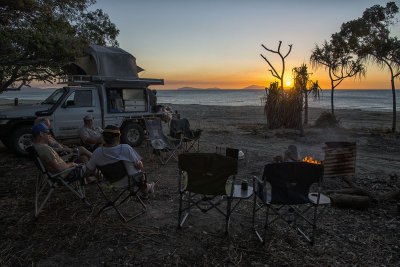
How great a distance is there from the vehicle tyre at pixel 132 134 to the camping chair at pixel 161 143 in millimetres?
819

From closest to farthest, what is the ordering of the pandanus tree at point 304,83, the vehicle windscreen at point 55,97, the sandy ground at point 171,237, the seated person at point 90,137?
the sandy ground at point 171,237 → the seated person at point 90,137 → the vehicle windscreen at point 55,97 → the pandanus tree at point 304,83

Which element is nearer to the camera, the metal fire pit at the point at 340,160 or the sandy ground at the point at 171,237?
the sandy ground at the point at 171,237

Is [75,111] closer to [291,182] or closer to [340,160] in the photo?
[291,182]

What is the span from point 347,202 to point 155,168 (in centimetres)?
392

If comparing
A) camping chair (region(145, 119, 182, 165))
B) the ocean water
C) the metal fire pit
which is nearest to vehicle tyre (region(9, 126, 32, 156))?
camping chair (region(145, 119, 182, 165))

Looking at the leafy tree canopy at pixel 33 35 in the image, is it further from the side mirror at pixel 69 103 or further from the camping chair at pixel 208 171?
the camping chair at pixel 208 171

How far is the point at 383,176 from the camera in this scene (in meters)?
5.62

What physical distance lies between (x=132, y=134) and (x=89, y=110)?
1476mm

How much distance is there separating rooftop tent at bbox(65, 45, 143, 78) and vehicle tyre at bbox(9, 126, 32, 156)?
12.5ft

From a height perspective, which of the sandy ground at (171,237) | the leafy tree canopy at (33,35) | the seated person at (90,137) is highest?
the leafy tree canopy at (33,35)

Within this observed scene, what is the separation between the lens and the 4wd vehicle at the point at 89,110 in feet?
22.1

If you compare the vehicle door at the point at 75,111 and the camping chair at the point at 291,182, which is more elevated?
the vehicle door at the point at 75,111

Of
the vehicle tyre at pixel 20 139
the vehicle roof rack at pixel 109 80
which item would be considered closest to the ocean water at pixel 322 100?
the vehicle roof rack at pixel 109 80

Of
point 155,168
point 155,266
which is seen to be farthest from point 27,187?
point 155,266
